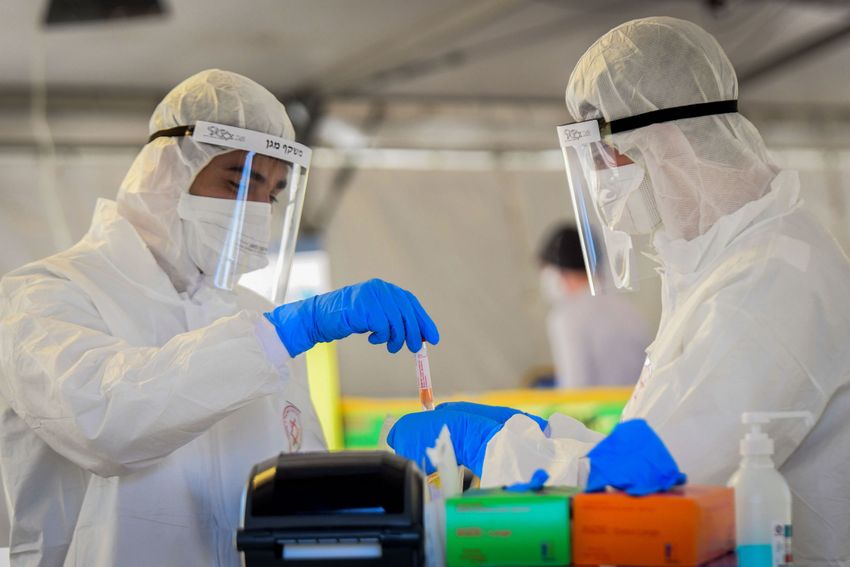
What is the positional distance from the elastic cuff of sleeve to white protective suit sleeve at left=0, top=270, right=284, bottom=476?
0.04ft

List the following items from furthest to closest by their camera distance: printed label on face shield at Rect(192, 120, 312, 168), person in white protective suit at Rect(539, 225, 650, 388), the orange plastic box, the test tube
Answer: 1. person in white protective suit at Rect(539, 225, 650, 388)
2. printed label on face shield at Rect(192, 120, 312, 168)
3. the test tube
4. the orange plastic box

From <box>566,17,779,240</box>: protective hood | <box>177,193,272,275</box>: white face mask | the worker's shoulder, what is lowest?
the worker's shoulder

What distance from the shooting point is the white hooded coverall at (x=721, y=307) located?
4.77 ft

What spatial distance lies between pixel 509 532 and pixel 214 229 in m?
1.04

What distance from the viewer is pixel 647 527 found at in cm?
114

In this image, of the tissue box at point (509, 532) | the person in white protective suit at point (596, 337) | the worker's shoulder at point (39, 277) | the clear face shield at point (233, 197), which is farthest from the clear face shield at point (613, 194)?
the person in white protective suit at point (596, 337)

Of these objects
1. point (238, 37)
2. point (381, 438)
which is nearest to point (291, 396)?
point (381, 438)

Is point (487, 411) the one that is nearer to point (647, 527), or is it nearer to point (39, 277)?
point (647, 527)

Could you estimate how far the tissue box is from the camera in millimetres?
1161

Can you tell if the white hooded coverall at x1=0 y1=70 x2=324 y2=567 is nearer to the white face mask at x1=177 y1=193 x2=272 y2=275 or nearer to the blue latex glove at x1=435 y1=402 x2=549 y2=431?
the white face mask at x1=177 y1=193 x2=272 y2=275

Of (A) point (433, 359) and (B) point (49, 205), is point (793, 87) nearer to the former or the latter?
(A) point (433, 359)

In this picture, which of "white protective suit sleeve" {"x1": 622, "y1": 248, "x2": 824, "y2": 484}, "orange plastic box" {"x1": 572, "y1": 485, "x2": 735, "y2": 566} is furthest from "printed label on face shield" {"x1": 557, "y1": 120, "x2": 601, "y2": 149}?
"orange plastic box" {"x1": 572, "y1": 485, "x2": 735, "y2": 566}

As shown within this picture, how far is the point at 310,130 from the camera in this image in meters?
6.64

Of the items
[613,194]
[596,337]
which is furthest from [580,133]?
[596,337]
